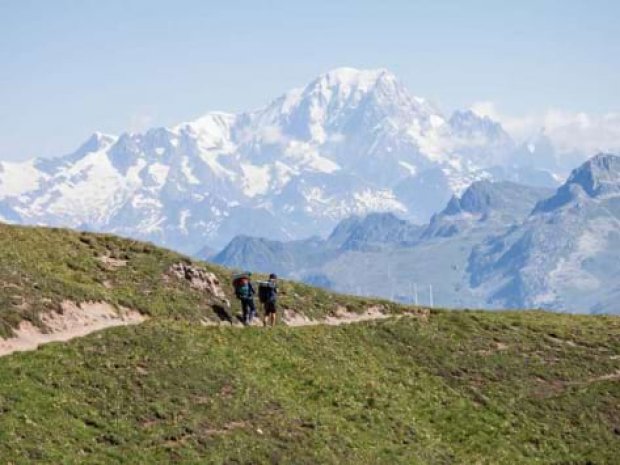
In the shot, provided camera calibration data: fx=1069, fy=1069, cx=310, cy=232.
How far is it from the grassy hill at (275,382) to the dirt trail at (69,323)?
58 cm

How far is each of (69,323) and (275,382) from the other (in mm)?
11368

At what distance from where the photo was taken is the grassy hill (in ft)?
144

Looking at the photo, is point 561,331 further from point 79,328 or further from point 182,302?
point 79,328

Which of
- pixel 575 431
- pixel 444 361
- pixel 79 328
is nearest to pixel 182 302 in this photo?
pixel 79 328

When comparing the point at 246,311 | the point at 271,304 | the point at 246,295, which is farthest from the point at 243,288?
the point at 271,304

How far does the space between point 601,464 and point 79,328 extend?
28.5 meters

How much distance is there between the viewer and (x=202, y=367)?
5353cm

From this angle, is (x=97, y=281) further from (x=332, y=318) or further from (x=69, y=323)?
(x=332, y=318)

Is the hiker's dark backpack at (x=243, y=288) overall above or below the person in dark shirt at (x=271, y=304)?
above

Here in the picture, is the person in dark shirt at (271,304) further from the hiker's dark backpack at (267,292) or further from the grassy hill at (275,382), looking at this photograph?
the grassy hill at (275,382)

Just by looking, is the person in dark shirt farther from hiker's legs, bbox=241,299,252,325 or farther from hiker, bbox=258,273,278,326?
hiker's legs, bbox=241,299,252,325

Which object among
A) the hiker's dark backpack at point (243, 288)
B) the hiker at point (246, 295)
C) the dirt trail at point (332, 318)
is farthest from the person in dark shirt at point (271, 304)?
the dirt trail at point (332, 318)

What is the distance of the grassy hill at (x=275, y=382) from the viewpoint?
4397cm

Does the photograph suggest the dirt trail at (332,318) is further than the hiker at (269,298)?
Yes
